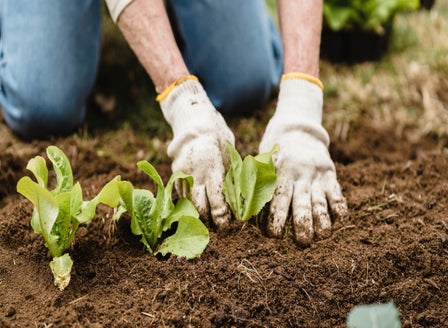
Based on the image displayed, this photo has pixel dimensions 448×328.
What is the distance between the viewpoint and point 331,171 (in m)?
1.82

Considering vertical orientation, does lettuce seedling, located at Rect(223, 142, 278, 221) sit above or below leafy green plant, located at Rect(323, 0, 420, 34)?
above

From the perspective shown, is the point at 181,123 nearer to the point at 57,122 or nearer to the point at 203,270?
the point at 203,270

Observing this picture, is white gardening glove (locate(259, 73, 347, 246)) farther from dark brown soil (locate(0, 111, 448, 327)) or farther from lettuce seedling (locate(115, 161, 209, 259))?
lettuce seedling (locate(115, 161, 209, 259))

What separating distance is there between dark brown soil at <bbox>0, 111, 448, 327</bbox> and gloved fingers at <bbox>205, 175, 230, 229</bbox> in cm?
4

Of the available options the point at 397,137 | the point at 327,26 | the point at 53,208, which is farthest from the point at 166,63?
the point at 327,26

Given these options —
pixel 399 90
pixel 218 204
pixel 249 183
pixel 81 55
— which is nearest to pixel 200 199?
pixel 218 204

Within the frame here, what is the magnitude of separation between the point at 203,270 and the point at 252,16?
1.55 m

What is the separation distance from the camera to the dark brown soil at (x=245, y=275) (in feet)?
4.75

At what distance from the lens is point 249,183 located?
5.44 feet

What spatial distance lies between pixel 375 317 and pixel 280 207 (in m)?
0.64

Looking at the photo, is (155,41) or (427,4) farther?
(427,4)

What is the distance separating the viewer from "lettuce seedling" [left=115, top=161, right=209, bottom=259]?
154 cm

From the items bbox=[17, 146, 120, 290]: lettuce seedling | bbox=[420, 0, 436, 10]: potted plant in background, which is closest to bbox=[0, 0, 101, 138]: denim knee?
bbox=[17, 146, 120, 290]: lettuce seedling

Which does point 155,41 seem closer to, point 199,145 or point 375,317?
point 199,145
